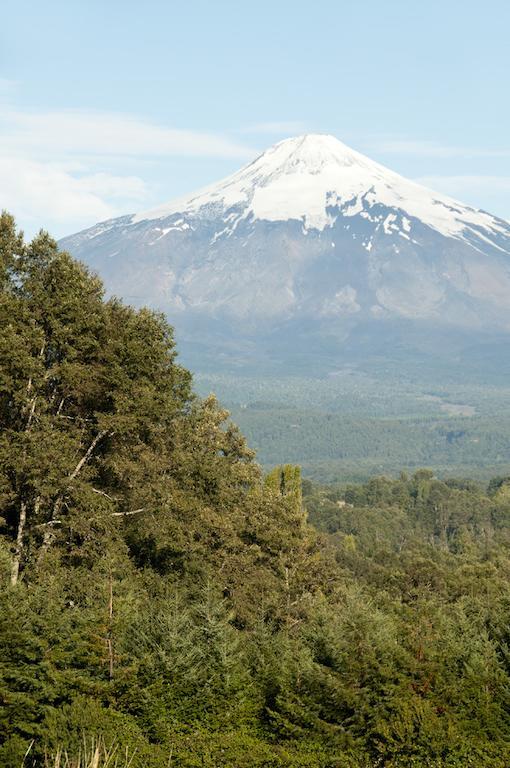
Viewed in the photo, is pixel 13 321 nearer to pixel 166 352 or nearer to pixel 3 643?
pixel 166 352

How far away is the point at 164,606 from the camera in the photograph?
79.0 ft

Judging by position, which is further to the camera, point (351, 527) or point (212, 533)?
point (351, 527)

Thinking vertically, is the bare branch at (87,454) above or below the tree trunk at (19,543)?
above

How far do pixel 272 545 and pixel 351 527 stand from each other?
90115 mm

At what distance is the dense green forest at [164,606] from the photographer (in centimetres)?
2003

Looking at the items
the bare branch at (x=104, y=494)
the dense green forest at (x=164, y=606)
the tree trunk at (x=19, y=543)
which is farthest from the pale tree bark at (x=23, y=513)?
the bare branch at (x=104, y=494)

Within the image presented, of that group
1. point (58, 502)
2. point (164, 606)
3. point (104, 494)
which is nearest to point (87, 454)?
point (104, 494)

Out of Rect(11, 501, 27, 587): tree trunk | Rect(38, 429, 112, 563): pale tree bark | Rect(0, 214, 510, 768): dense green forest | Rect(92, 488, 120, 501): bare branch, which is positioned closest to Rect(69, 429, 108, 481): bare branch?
Rect(38, 429, 112, 563): pale tree bark

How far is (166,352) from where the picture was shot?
1202 inches

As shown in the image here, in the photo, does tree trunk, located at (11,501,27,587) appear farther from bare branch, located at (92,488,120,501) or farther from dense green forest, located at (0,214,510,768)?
bare branch, located at (92,488,120,501)

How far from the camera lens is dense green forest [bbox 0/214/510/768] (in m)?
20.0

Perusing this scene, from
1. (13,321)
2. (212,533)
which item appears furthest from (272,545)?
(13,321)

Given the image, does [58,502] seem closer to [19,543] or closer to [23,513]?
[23,513]

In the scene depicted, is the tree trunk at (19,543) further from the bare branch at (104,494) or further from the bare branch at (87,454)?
the bare branch at (104,494)
